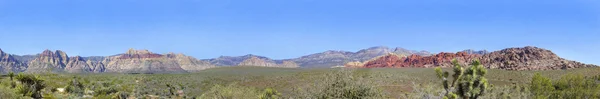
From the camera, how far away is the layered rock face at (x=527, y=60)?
134 meters

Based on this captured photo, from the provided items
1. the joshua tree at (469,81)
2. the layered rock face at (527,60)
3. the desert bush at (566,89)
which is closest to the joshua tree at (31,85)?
the joshua tree at (469,81)

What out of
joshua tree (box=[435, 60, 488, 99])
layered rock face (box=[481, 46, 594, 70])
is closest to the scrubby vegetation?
joshua tree (box=[435, 60, 488, 99])

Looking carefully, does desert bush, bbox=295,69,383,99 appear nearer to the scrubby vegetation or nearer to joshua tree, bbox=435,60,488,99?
the scrubby vegetation

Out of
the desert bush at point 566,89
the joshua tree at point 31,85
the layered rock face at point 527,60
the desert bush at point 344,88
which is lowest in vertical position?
the desert bush at point 566,89

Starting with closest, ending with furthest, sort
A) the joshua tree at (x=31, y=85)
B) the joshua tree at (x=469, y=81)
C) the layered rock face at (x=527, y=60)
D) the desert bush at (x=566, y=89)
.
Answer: the joshua tree at (x=469, y=81) < the desert bush at (x=566, y=89) < the joshua tree at (x=31, y=85) < the layered rock face at (x=527, y=60)

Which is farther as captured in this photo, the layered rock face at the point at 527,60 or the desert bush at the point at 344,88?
the layered rock face at the point at 527,60

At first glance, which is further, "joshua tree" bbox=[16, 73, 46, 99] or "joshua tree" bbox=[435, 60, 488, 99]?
"joshua tree" bbox=[16, 73, 46, 99]

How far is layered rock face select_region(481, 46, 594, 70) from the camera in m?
134

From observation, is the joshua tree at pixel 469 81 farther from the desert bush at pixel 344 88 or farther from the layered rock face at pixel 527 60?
the layered rock face at pixel 527 60

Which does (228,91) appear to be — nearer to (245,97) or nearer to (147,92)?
(245,97)

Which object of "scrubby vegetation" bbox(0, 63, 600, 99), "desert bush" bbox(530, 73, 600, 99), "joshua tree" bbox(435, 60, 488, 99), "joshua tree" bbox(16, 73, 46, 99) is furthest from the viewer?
"joshua tree" bbox(16, 73, 46, 99)

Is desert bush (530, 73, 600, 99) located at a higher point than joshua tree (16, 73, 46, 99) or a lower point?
lower

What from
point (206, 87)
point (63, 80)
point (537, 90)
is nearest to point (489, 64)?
point (206, 87)

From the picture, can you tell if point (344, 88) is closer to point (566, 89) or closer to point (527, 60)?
point (566, 89)
